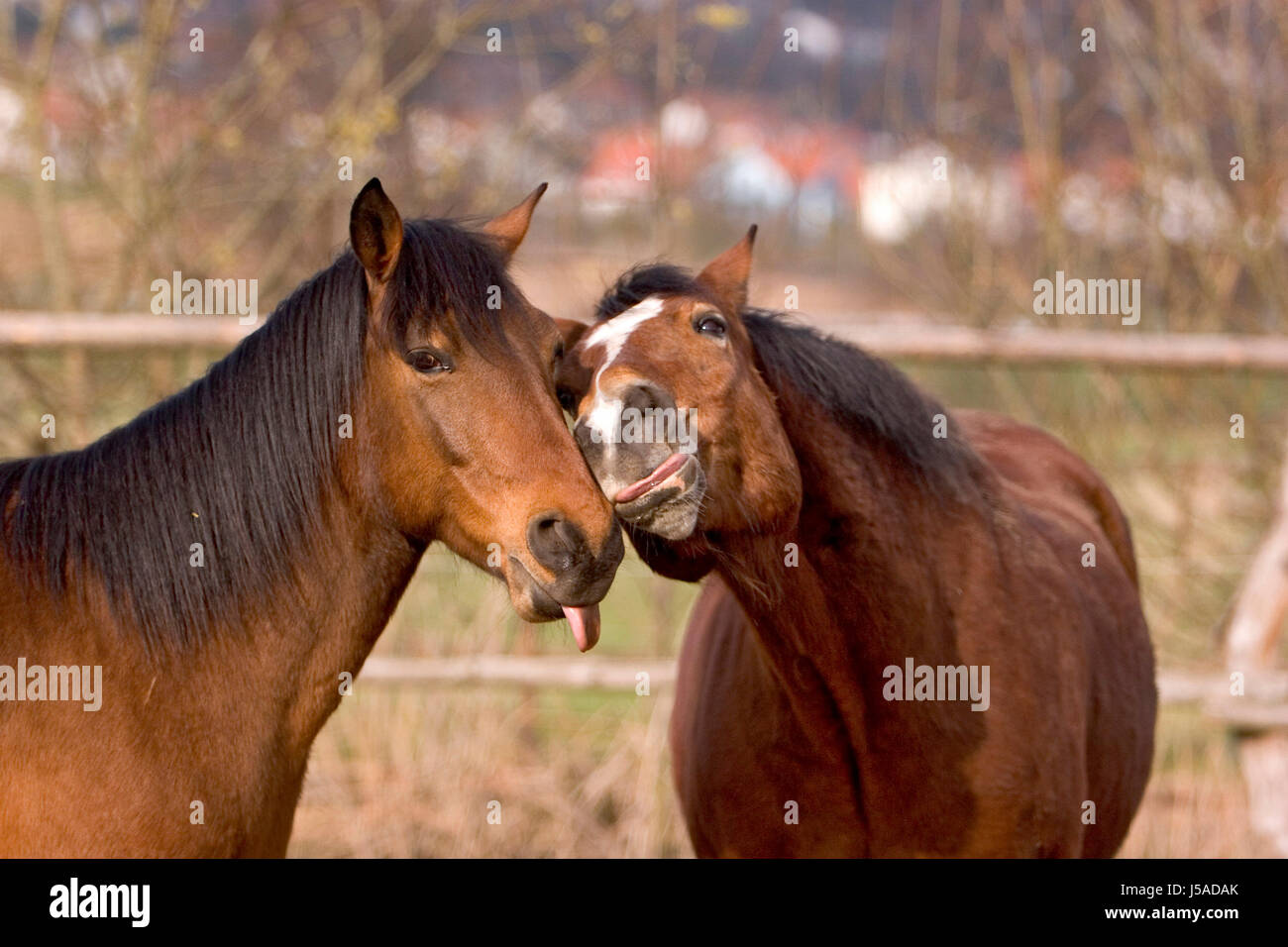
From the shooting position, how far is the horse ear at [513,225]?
288cm

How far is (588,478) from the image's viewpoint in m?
2.56

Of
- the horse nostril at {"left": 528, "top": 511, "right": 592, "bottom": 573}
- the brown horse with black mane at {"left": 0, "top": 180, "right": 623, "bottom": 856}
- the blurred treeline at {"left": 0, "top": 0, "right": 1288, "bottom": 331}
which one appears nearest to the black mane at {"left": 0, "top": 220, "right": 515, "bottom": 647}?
the brown horse with black mane at {"left": 0, "top": 180, "right": 623, "bottom": 856}

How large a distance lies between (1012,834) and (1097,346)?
2.87m

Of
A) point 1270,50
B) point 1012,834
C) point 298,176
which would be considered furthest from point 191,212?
point 1270,50

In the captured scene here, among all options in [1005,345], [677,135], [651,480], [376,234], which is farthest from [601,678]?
[677,135]

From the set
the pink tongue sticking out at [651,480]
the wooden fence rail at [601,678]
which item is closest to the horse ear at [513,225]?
the pink tongue sticking out at [651,480]

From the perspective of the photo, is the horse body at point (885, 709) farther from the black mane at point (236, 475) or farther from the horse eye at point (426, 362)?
the black mane at point (236, 475)

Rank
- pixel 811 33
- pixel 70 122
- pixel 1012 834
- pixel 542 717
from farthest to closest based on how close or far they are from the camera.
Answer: pixel 811 33
pixel 70 122
pixel 542 717
pixel 1012 834

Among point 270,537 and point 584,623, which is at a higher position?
point 270,537

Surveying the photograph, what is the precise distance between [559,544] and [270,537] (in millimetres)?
664

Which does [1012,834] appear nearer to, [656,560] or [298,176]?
[656,560]

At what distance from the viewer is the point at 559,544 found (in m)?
2.47

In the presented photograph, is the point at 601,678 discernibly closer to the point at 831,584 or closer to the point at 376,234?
the point at 831,584

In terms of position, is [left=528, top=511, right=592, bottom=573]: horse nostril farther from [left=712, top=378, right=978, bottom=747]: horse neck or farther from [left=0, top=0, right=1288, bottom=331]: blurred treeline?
[left=0, top=0, right=1288, bottom=331]: blurred treeline
